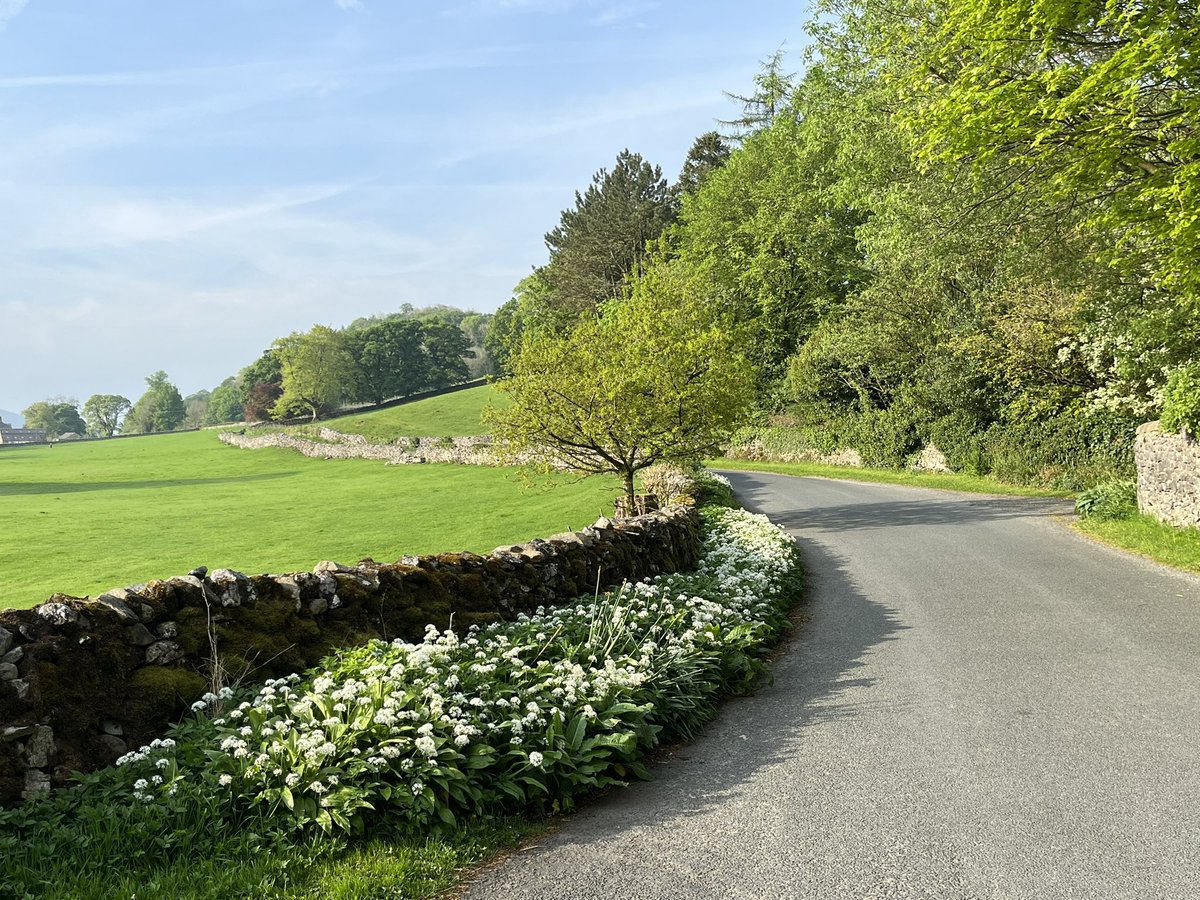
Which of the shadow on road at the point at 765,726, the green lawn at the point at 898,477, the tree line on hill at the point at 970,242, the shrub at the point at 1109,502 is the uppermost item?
the tree line on hill at the point at 970,242

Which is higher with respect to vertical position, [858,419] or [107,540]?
[858,419]

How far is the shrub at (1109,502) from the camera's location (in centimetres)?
1778

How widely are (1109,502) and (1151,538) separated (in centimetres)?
373

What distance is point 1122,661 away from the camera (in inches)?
331

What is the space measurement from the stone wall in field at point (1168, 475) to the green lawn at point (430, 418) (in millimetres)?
46342

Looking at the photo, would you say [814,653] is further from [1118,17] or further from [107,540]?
[107,540]

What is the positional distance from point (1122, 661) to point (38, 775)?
31.6 feet

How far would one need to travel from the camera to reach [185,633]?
660 cm

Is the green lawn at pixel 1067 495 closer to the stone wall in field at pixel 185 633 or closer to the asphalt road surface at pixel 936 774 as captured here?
the asphalt road surface at pixel 936 774

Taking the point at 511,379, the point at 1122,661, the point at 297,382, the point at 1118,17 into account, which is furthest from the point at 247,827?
the point at 297,382

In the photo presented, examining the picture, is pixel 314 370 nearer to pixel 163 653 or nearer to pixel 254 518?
pixel 254 518

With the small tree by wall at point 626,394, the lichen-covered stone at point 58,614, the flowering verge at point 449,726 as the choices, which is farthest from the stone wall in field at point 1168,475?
the lichen-covered stone at point 58,614

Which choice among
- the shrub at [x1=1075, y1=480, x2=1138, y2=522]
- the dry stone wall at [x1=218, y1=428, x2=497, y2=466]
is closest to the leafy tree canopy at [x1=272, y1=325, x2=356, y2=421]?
the dry stone wall at [x1=218, y1=428, x2=497, y2=466]

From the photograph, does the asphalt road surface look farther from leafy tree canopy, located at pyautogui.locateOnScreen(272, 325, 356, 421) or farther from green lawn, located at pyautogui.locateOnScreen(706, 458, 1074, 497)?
leafy tree canopy, located at pyautogui.locateOnScreen(272, 325, 356, 421)
